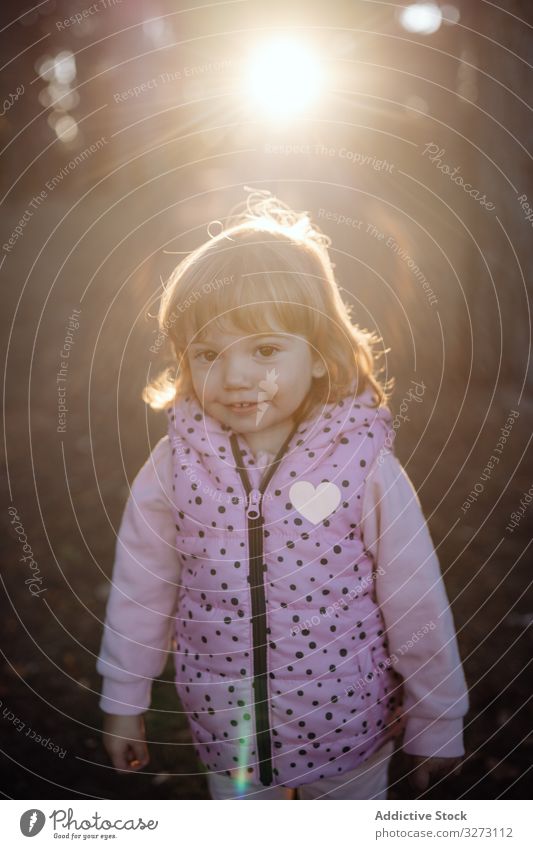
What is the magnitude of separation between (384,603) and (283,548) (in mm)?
141

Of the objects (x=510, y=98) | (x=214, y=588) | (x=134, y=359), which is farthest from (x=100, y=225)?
(x=214, y=588)

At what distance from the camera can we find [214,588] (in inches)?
36.7

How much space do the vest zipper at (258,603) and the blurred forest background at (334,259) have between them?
0.30 metres

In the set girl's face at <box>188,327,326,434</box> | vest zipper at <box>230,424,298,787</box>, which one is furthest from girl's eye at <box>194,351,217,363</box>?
vest zipper at <box>230,424,298,787</box>

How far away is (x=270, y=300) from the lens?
0.87 metres

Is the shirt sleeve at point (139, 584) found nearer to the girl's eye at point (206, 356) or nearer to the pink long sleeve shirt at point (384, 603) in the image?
the pink long sleeve shirt at point (384, 603)

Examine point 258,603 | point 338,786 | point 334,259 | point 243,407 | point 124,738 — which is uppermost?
point 334,259

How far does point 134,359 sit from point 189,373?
2.02 m

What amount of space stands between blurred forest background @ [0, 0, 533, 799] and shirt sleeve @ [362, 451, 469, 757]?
0.90 feet

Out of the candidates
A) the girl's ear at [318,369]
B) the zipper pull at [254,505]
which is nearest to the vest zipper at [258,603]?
the zipper pull at [254,505]

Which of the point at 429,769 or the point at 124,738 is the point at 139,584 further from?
the point at 429,769

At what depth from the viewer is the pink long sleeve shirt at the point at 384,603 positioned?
2.94 ft

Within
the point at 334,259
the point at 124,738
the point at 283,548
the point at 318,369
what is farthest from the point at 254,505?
the point at 334,259
